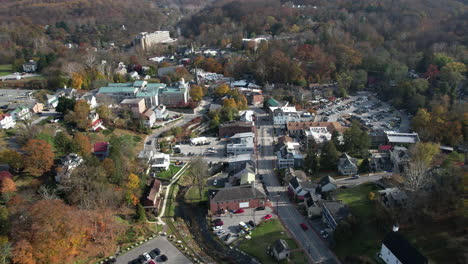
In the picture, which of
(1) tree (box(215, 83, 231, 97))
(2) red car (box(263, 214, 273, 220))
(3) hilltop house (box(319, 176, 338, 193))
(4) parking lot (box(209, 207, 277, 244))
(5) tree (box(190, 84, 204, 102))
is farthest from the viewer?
(1) tree (box(215, 83, 231, 97))

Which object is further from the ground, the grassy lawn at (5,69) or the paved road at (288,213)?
the grassy lawn at (5,69)

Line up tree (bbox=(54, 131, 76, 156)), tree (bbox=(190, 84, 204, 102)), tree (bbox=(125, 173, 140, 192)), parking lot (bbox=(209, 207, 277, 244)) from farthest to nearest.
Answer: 1. tree (bbox=(190, 84, 204, 102))
2. tree (bbox=(54, 131, 76, 156))
3. tree (bbox=(125, 173, 140, 192))
4. parking lot (bbox=(209, 207, 277, 244))

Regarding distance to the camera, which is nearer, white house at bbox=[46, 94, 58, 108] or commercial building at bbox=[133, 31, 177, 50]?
white house at bbox=[46, 94, 58, 108]

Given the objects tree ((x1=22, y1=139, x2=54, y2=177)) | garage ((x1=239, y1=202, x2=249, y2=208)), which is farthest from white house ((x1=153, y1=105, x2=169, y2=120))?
garage ((x1=239, y1=202, x2=249, y2=208))

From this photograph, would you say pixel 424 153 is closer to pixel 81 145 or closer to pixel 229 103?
pixel 229 103

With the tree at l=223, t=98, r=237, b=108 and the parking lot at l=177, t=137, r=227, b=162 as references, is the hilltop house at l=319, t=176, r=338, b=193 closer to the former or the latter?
the parking lot at l=177, t=137, r=227, b=162

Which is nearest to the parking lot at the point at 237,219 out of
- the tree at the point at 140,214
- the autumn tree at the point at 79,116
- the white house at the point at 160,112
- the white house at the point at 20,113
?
the tree at the point at 140,214

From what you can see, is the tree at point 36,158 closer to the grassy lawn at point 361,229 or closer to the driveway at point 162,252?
the driveway at point 162,252
